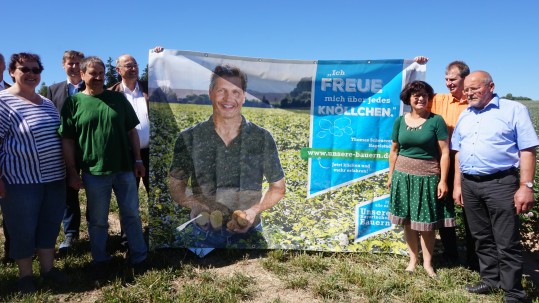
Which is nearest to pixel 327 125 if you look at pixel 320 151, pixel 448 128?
pixel 320 151

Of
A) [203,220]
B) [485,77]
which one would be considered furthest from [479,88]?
[203,220]

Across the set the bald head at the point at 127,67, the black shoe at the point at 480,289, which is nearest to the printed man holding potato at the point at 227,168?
the bald head at the point at 127,67

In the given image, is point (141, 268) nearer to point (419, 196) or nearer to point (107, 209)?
point (107, 209)

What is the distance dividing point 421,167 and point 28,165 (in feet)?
11.5

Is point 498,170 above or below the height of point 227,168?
above

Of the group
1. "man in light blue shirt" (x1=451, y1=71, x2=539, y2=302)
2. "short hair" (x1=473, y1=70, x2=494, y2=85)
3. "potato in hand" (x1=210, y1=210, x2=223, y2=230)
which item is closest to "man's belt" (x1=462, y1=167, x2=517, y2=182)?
"man in light blue shirt" (x1=451, y1=71, x2=539, y2=302)

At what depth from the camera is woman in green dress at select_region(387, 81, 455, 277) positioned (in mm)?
3426

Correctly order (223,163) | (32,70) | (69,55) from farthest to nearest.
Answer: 1. (223,163)
2. (69,55)
3. (32,70)

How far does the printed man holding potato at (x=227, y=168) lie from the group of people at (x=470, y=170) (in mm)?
1396

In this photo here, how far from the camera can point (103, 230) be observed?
11.9ft

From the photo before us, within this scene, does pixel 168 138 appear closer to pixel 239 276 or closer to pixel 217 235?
pixel 217 235

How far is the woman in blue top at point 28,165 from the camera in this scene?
309cm

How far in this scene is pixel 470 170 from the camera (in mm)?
3193

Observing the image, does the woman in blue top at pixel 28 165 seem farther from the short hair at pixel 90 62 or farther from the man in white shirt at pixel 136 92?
the man in white shirt at pixel 136 92
